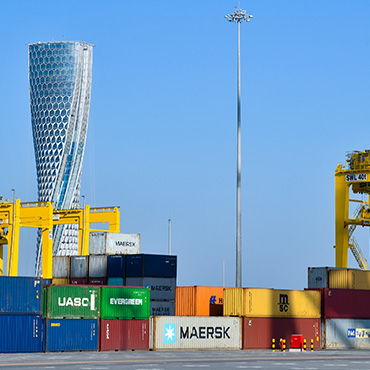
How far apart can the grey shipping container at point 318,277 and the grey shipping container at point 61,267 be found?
21.2m

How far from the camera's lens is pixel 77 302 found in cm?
5497

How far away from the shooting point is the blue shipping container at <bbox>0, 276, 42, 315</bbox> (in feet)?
172

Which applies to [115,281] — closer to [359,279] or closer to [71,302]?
[71,302]

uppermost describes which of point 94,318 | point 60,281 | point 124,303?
point 60,281

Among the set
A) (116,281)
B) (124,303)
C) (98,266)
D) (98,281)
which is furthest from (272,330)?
(98,266)

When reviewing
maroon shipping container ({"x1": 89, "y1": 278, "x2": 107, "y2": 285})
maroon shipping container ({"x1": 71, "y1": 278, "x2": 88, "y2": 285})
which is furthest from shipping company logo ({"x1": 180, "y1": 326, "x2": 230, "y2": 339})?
maroon shipping container ({"x1": 71, "y1": 278, "x2": 88, "y2": 285})

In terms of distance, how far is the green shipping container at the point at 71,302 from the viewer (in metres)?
54.1

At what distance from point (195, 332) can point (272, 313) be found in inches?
244

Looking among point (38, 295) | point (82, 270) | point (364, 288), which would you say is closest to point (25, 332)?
point (38, 295)

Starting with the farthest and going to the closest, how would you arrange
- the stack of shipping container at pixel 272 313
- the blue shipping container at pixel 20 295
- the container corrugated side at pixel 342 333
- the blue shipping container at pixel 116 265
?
1. the blue shipping container at pixel 116 265
2. the container corrugated side at pixel 342 333
3. the stack of shipping container at pixel 272 313
4. the blue shipping container at pixel 20 295

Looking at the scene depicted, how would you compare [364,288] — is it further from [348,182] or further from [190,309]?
→ [348,182]

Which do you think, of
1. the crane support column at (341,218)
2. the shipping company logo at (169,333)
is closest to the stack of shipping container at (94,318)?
the shipping company logo at (169,333)

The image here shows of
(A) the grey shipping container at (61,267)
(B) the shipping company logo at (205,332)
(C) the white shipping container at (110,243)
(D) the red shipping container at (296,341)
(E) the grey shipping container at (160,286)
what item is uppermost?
(C) the white shipping container at (110,243)

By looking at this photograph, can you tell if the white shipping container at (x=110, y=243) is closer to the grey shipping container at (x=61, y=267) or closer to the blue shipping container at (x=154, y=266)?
the grey shipping container at (x=61, y=267)
